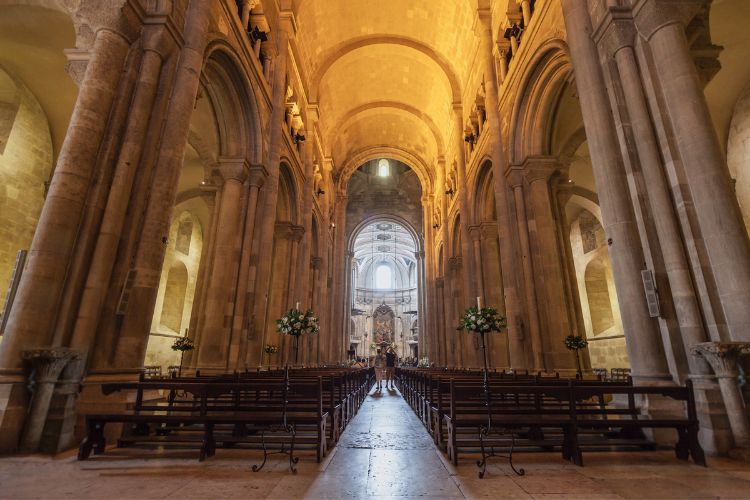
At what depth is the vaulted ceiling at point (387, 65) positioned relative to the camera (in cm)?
1780

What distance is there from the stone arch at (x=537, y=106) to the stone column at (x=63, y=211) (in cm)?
982

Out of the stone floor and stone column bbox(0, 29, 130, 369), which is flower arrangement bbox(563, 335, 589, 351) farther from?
stone column bbox(0, 29, 130, 369)

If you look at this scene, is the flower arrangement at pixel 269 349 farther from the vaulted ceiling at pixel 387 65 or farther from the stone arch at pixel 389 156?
the stone arch at pixel 389 156

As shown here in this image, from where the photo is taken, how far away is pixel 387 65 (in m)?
22.2

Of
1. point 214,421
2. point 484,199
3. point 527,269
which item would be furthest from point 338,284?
point 214,421

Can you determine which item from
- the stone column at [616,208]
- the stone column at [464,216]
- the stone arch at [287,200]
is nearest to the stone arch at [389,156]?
the stone column at [464,216]

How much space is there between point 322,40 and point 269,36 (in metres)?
6.28

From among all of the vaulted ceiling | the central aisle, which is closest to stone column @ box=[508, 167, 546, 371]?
the central aisle

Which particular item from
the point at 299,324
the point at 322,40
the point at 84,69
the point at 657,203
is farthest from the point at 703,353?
the point at 322,40

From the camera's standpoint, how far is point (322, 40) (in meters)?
19.0

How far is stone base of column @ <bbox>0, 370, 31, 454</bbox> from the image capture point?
14.0 feet

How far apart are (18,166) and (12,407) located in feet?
33.7

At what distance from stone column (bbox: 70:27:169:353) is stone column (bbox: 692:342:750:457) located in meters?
7.91

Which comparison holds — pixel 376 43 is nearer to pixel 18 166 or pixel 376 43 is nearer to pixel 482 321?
pixel 18 166
